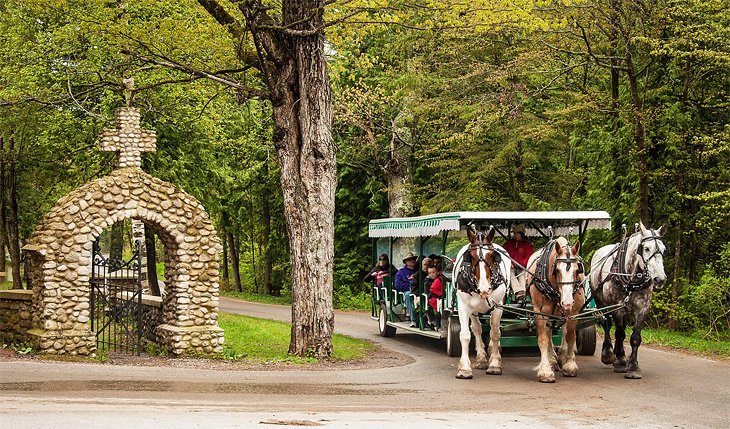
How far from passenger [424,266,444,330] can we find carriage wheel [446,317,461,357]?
0.60 meters

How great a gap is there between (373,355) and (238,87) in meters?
5.89

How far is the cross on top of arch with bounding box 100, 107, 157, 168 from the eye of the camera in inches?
717

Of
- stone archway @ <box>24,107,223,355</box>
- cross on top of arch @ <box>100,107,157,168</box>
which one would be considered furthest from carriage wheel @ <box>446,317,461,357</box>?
cross on top of arch @ <box>100,107,157,168</box>

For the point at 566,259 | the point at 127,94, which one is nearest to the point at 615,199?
the point at 566,259

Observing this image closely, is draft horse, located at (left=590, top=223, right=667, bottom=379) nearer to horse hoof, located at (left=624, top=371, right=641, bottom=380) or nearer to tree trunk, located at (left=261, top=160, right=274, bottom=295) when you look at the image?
horse hoof, located at (left=624, top=371, right=641, bottom=380)

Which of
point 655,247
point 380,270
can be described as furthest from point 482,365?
point 380,270

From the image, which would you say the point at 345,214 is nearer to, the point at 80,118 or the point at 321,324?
the point at 80,118

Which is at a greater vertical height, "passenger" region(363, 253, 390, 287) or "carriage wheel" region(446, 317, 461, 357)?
"passenger" region(363, 253, 390, 287)

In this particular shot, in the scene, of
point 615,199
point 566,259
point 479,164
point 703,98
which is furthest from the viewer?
point 479,164

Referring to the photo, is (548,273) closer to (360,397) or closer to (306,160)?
(360,397)

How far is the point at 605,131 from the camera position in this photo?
23.9m

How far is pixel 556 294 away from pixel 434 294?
392 centimetres

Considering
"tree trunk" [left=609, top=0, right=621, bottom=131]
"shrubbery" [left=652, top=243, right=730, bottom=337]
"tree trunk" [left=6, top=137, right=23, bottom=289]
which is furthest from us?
"tree trunk" [left=6, top=137, right=23, bottom=289]

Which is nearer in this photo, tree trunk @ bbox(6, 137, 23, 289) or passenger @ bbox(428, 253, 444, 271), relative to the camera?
passenger @ bbox(428, 253, 444, 271)
